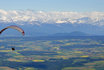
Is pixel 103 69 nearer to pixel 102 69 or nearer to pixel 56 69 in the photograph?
pixel 102 69

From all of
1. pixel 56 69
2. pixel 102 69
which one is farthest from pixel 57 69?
pixel 102 69

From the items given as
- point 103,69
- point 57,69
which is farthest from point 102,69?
point 57,69

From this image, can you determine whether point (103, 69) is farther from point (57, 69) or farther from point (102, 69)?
point (57, 69)

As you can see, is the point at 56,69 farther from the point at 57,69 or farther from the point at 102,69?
the point at 102,69

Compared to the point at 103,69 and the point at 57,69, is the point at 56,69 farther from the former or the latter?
the point at 103,69
